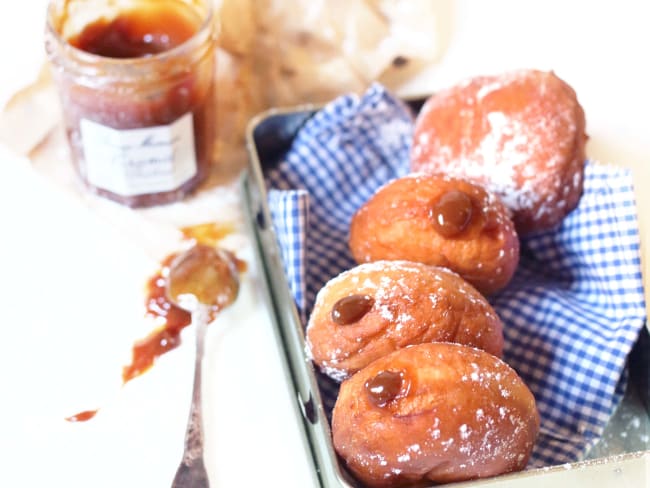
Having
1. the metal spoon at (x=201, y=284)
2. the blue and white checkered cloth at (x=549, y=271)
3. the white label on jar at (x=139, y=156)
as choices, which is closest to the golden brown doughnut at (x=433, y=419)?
the blue and white checkered cloth at (x=549, y=271)

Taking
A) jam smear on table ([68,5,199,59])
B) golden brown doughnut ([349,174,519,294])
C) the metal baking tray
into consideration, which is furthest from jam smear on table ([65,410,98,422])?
jam smear on table ([68,5,199,59])

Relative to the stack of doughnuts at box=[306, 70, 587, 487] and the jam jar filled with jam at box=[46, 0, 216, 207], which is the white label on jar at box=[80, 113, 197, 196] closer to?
the jam jar filled with jam at box=[46, 0, 216, 207]

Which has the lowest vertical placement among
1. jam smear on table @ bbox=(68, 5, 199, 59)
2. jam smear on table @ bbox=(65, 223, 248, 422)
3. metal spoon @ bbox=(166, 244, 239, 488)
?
jam smear on table @ bbox=(65, 223, 248, 422)

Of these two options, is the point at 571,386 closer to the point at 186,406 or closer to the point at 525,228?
the point at 525,228

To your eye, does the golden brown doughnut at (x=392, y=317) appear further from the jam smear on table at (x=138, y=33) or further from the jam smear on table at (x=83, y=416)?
the jam smear on table at (x=138, y=33)

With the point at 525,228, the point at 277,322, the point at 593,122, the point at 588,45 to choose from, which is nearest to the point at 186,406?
the point at 277,322

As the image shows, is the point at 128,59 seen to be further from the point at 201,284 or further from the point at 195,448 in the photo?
the point at 195,448
